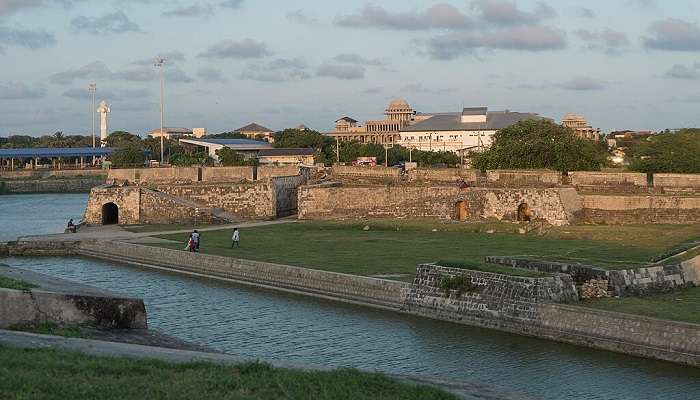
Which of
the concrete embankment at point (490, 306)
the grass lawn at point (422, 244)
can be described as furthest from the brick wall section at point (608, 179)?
the concrete embankment at point (490, 306)

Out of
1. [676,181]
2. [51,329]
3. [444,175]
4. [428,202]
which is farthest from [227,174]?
[51,329]

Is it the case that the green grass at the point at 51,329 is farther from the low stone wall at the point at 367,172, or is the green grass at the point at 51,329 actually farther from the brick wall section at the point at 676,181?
the low stone wall at the point at 367,172

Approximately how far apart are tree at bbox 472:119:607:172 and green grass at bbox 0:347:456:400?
133ft

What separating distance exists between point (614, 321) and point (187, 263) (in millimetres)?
15869

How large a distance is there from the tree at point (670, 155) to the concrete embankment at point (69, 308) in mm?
37266

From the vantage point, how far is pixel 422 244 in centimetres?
3291

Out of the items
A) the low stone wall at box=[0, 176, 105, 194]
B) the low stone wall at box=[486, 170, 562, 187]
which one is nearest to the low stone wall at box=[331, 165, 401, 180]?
the low stone wall at box=[486, 170, 562, 187]

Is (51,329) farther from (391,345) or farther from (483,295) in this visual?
(483,295)

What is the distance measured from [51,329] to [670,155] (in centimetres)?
4199

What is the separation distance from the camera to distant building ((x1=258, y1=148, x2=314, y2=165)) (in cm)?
8981

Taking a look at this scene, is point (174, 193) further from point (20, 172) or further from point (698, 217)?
point (20, 172)

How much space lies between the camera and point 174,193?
4706 centimetres

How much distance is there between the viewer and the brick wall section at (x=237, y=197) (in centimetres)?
4656

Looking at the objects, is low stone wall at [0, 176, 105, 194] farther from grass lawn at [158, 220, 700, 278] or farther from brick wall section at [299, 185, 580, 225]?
grass lawn at [158, 220, 700, 278]
